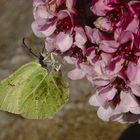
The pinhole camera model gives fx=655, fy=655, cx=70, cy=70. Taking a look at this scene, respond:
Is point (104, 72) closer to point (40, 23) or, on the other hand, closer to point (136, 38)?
point (136, 38)

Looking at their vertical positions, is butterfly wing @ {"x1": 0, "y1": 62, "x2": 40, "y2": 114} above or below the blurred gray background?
above

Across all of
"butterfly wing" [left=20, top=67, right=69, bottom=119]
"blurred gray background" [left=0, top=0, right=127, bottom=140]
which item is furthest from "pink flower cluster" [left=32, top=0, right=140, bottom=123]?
"blurred gray background" [left=0, top=0, right=127, bottom=140]

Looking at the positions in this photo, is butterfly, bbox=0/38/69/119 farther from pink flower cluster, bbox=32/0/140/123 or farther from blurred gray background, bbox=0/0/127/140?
blurred gray background, bbox=0/0/127/140

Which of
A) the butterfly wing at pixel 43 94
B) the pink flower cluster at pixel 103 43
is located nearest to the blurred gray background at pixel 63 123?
the butterfly wing at pixel 43 94

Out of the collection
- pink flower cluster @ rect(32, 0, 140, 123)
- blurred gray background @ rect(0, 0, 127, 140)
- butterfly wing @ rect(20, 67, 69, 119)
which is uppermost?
pink flower cluster @ rect(32, 0, 140, 123)

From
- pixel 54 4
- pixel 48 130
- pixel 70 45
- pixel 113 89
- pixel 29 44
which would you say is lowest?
pixel 48 130

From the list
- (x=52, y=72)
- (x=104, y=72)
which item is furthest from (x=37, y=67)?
(x=104, y=72)

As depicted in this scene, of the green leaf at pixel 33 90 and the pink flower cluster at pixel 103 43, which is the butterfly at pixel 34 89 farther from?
the pink flower cluster at pixel 103 43
